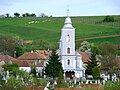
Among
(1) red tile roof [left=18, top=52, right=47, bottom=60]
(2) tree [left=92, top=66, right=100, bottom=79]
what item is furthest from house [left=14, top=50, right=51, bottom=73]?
(2) tree [left=92, top=66, right=100, bottom=79]

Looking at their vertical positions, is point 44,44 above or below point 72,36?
below

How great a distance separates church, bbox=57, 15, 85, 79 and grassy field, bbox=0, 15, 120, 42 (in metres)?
42.0

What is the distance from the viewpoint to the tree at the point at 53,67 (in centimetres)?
7519

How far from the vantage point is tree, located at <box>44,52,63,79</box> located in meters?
75.2

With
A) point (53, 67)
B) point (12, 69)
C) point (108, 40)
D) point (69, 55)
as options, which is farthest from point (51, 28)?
point (12, 69)

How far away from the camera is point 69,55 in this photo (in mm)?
84375

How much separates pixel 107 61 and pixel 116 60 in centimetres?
149

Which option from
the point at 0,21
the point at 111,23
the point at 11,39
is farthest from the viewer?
the point at 0,21

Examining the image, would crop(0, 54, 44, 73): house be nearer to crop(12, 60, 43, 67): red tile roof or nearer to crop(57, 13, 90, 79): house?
crop(12, 60, 43, 67): red tile roof

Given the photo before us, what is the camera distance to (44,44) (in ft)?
415

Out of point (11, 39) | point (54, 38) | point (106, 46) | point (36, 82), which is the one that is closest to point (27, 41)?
point (54, 38)

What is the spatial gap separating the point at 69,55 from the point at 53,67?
857cm

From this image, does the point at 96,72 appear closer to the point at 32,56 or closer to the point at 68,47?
the point at 68,47

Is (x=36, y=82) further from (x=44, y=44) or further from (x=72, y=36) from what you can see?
(x=44, y=44)
